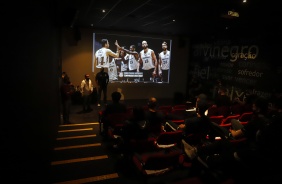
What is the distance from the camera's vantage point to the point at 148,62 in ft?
35.1

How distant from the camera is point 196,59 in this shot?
11305mm


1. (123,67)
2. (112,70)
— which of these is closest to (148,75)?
(123,67)

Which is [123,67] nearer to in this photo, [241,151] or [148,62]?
[148,62]

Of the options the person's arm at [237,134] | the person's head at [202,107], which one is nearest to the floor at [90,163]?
the person's arm at [237,134]

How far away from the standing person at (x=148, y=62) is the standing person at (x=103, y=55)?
5.23ft

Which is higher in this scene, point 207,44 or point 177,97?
point 207,44

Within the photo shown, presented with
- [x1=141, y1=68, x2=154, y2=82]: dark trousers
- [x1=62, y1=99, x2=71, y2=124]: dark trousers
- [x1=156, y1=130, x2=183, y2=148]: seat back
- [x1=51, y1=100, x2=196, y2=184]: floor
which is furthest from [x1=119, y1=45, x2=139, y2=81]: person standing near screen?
[x1=156, y1=130, x2=183, y2=148]: seat back

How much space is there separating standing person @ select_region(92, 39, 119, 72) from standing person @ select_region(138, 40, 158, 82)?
1593 mm

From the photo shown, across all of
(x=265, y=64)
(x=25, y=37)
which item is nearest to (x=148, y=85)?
(x=265, y=64)

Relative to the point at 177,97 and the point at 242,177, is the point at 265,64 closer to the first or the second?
the point at 177,97

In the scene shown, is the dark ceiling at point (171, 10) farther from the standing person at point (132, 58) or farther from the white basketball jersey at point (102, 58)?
the standing person at point (132, 58)

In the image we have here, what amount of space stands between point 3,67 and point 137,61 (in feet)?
30.2

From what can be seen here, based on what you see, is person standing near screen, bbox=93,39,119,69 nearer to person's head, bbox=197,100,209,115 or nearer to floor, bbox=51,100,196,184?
floor, bbox=51,100,196,184

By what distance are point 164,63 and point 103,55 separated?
11.2 ft
